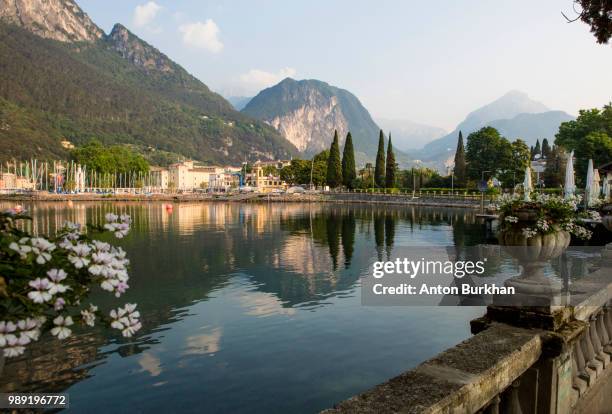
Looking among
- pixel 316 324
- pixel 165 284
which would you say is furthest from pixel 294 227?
pixel 316 324

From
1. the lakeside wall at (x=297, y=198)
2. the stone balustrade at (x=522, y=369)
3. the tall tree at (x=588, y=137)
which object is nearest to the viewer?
the stone balustrade at (x=522, y=369)

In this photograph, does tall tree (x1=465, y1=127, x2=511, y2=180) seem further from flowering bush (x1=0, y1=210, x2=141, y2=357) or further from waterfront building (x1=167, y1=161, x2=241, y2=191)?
waterfront building (x1=167, y1=161, x2=241, y2=191)

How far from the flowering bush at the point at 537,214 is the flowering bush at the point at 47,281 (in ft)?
11.9

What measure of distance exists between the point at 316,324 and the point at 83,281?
10.4 m

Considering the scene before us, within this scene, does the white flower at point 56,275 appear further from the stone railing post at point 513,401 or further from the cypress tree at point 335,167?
the cypress tree at point 335,167

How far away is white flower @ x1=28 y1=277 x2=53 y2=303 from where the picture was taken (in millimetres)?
1779

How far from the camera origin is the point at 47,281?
1.82m

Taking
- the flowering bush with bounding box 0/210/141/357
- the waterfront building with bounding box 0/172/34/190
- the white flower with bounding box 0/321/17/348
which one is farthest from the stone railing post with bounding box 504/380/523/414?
the waterfront building with bounding box 0/172/34/190

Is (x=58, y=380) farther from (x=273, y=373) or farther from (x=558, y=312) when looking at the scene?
(x=558, y=312)

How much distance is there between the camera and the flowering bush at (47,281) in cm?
179

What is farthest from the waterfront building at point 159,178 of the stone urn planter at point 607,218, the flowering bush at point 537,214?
the flowering bush at point 537,214

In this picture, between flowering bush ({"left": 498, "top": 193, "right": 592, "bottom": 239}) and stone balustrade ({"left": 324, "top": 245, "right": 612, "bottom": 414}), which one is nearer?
stone balustrade ({"left": 324, "top": 245, "right": 612, "bottom": 414})

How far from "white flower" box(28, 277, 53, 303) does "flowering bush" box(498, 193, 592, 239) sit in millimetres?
3904

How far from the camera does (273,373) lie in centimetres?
880
